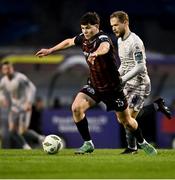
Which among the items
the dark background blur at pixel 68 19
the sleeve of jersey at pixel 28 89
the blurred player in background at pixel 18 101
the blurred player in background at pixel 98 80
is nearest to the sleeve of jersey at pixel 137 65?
the blurred player in background at pixel 98 80

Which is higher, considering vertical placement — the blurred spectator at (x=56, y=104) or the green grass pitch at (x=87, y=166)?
the green grass pitch at (x=87, y=166)

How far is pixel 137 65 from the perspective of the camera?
50.5 ft

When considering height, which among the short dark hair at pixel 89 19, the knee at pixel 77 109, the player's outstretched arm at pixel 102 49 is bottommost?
the knee at pixel 77 109

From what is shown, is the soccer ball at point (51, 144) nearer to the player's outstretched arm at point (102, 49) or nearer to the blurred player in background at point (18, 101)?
the player's outstretched arm at point (102, 49)

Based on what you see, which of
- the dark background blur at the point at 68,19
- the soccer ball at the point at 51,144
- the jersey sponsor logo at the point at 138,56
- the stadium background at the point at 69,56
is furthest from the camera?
the dark background blur at the point at 68,19

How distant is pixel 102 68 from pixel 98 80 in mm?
214

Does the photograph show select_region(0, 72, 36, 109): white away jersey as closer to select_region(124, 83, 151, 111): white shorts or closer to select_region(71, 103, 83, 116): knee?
select_region(124, 83, 151, 111): white shorts

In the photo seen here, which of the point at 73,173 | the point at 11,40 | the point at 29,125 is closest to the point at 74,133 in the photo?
Answer: the point at 29,125

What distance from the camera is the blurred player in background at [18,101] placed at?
23.0 metres

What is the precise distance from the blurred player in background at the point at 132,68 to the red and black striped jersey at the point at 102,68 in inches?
7.4

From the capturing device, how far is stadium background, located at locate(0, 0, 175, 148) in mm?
24469

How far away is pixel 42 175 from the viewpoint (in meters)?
12.5

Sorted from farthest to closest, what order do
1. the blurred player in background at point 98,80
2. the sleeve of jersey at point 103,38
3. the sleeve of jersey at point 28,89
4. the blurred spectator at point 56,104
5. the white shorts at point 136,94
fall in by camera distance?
the blurred spectator at point 56,104 → the sleeve of jersey at point 28,89 → the white shorts at point 136,94 → the blurred player in background at point 98,80 → the sleeve of jersey at point 103,38

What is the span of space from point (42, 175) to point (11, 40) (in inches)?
1056
